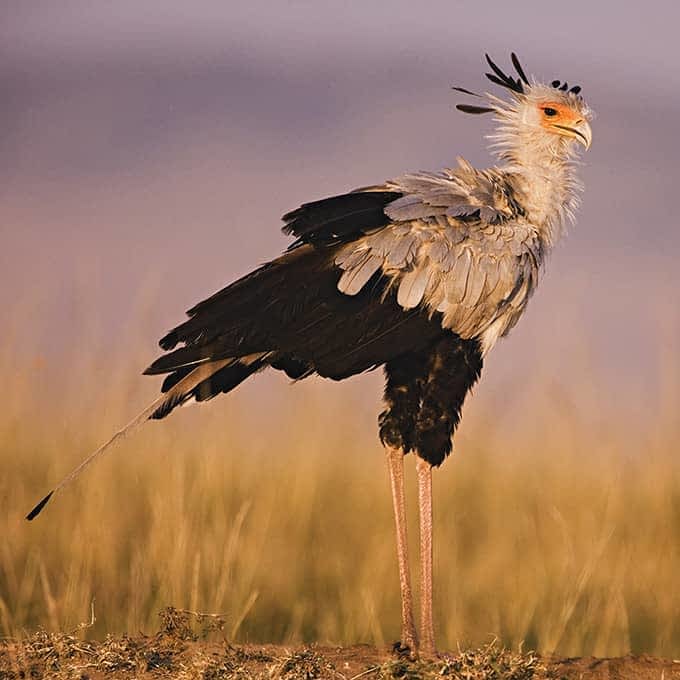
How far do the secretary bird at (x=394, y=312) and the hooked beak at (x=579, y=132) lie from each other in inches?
28.5

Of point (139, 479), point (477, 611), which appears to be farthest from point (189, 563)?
point (477, 611)

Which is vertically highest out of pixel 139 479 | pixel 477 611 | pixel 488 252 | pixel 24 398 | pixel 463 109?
pixel 463 109

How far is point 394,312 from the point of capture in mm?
5695

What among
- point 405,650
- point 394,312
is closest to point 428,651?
point 405,650

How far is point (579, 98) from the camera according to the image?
673cm

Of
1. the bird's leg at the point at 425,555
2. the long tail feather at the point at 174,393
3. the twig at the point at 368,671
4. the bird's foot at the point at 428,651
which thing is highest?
the long tail feather at the point at 174,393

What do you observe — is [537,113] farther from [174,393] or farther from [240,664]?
[240,664]

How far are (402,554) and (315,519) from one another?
3093mm

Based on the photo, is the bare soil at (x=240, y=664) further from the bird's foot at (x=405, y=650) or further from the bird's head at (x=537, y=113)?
the bird's head at (x=537, y=113)

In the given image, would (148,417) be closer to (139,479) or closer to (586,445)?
(139,479)

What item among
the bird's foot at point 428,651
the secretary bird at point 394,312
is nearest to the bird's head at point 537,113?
the secretary bird at point 394,312

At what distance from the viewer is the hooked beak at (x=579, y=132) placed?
651cm

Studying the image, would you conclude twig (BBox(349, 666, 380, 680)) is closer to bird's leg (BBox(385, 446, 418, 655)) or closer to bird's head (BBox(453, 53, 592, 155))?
bird's leg (BBox(385, 446, 418, 655))

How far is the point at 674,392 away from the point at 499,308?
3938 millimetres
